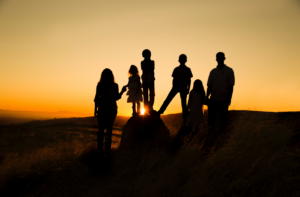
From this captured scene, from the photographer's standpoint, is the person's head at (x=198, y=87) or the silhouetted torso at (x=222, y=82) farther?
the person's head at (x=198, y=87)

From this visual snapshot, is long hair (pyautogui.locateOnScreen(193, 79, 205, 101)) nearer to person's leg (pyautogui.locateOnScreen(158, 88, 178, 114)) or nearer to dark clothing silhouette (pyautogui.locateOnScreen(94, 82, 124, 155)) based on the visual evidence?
person's leg (pyautogui.locateOnScreen(158, 88, 178, 114))

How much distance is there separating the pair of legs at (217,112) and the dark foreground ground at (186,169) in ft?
0.85

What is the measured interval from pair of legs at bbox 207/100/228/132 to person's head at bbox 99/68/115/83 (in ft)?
8.62

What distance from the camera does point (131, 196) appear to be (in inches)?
158

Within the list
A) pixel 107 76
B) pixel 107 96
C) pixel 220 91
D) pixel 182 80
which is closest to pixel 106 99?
pixel 107 96

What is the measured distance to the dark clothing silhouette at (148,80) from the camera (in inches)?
280

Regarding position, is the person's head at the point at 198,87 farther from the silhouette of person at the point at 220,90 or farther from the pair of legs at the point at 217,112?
the pair of legs at the point at 217,112

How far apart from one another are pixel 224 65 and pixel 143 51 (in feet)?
8.51

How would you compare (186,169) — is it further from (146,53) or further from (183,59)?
(146,53)

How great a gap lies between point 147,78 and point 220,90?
2.45 metres

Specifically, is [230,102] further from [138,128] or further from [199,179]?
[138,128]

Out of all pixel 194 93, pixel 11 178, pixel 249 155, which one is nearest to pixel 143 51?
pixel 194 93

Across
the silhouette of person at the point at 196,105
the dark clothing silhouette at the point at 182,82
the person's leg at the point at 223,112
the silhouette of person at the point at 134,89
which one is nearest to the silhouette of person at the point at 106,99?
the silhouette of person at the point at 134,89

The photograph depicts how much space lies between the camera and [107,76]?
562cm
